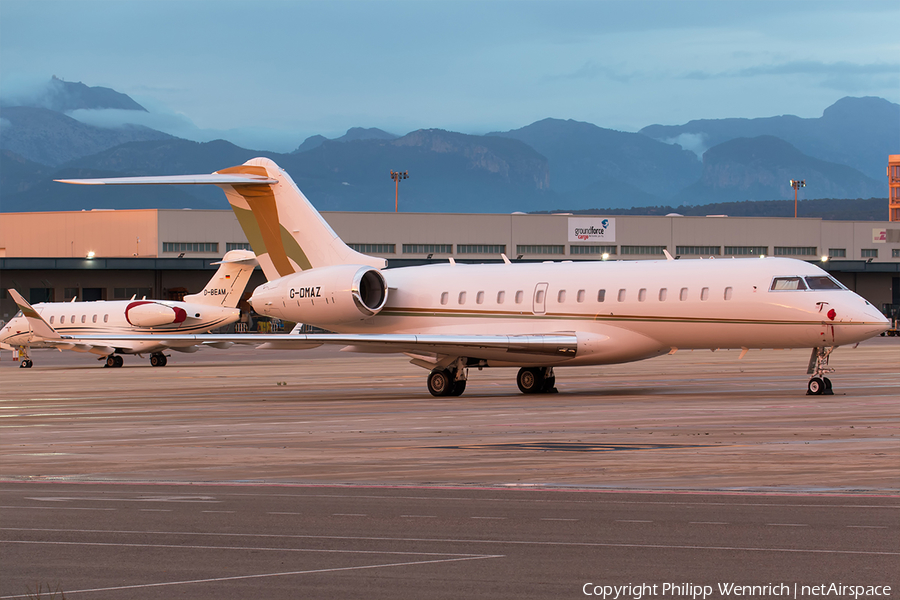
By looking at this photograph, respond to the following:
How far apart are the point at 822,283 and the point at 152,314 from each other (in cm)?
3399

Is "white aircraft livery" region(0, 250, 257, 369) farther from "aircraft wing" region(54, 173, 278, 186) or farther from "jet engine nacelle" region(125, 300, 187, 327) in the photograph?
"aircraft wing" region(54, 173, 278, 186)

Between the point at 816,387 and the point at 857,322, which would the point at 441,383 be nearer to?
the point at 816,387

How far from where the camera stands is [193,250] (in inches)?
3442

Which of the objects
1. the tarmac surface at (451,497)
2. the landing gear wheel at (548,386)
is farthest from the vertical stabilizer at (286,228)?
the tarmac surface at (451,497)

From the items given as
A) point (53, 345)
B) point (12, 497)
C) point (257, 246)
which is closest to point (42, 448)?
point (12, 497)

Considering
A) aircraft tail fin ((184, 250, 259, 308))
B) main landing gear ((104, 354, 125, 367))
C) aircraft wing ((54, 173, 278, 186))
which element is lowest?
main landing gear ((104, 354, 125, 367))

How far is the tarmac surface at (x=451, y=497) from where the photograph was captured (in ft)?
26.9

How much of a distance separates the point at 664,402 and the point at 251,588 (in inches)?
666

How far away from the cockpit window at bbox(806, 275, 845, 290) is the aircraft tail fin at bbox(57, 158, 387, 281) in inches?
496

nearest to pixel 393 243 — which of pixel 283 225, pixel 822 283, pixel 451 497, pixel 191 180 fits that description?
pixel 283 225

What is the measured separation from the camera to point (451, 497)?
38.2ft

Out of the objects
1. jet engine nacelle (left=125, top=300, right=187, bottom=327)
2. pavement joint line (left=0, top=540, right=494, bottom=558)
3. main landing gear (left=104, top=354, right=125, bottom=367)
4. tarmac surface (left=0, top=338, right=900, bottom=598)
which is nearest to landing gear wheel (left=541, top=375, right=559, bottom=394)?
tarmac surface (left=0, top=338, right=900, bottom=598)

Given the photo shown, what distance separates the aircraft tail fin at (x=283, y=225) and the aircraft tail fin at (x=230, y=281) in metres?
17.1

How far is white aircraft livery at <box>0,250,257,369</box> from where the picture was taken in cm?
4847
